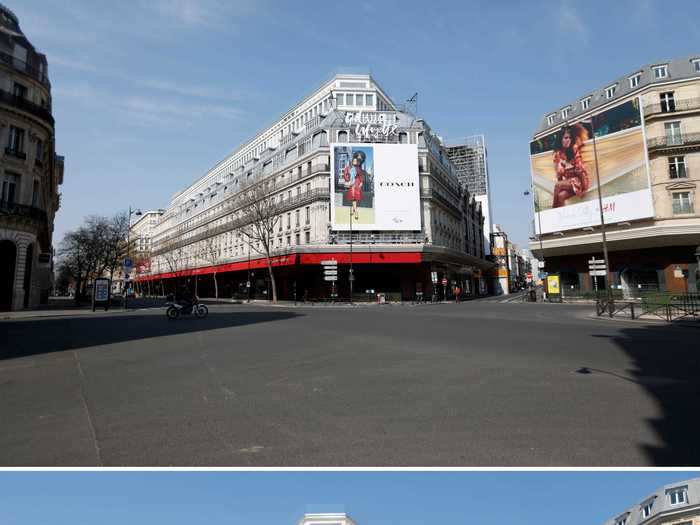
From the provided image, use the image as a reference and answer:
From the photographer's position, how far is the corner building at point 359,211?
49.2 metres

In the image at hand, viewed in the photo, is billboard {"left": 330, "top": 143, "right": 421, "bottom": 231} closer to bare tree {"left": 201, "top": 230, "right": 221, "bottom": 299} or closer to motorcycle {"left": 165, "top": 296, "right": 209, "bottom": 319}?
motorcycle {"left": 165, "top": 296, "right": 209, "bottom": 319}

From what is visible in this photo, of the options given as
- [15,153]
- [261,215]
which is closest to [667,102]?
[261,215]

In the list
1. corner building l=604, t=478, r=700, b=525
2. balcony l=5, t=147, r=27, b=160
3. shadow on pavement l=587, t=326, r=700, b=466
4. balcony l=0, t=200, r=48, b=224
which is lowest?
corner building l=604, t=478, r=700, b=525

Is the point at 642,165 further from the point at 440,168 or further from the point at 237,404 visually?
the point at 237,404

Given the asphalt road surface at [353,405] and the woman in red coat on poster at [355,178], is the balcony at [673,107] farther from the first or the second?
the asphalt road surface at [353,405]

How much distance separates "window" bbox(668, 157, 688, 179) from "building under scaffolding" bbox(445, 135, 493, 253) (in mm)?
71547

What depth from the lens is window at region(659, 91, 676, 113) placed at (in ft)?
135

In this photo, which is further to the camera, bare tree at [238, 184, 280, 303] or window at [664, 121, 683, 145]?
bare tree at [238, 184, 280, 303]

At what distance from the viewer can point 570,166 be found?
46.0 metres

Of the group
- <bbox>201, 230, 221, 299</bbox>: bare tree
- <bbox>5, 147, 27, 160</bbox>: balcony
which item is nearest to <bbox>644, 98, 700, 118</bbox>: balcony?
<bbox>5, 147, 27, 160</bbox>: balcony

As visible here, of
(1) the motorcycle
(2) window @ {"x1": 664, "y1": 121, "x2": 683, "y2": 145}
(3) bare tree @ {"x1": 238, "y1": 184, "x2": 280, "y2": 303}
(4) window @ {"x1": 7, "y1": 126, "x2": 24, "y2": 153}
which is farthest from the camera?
(3) bare tree @ {"x1": 238, "y1": 184, "x2": 280, "y2": 303}

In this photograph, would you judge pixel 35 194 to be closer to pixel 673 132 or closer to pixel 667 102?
pixel 673 132

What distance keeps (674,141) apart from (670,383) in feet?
140

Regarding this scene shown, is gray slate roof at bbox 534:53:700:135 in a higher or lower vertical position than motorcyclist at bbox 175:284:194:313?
higher
